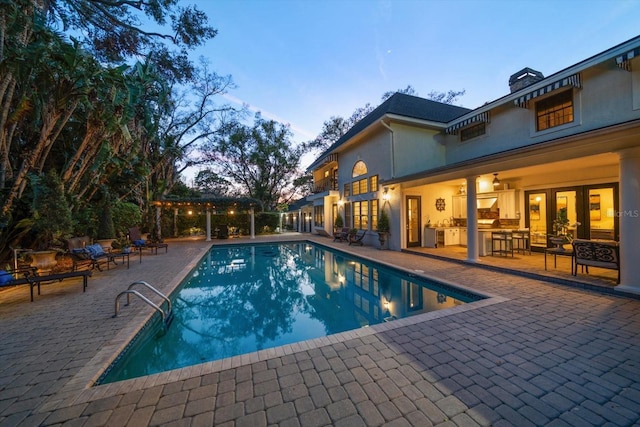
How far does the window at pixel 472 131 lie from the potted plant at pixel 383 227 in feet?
17.5

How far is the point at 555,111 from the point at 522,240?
491 centimetres

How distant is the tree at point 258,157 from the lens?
24581 mm

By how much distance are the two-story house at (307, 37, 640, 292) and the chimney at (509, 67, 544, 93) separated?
35 millimetres

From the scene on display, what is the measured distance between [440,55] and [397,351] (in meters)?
18.6

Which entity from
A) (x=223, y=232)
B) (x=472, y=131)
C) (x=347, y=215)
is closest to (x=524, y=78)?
(x=472, y=131)

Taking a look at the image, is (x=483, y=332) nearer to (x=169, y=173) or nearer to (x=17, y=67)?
(x=17, y=67)

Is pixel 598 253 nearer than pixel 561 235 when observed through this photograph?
Yes

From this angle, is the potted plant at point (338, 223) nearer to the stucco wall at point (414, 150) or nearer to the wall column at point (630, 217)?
the stucco wall at point (414, 150)

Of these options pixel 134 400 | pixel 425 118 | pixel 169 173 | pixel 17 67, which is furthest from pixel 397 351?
pixel 169 173

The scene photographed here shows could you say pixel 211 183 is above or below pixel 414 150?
above

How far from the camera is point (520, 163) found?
22.1ft

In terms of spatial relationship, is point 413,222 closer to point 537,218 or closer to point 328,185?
point 537,218

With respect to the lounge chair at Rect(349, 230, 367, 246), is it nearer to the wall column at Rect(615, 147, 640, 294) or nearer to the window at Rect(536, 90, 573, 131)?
the window at Rect(536, 90, 573, 131)

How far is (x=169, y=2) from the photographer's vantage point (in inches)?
379
